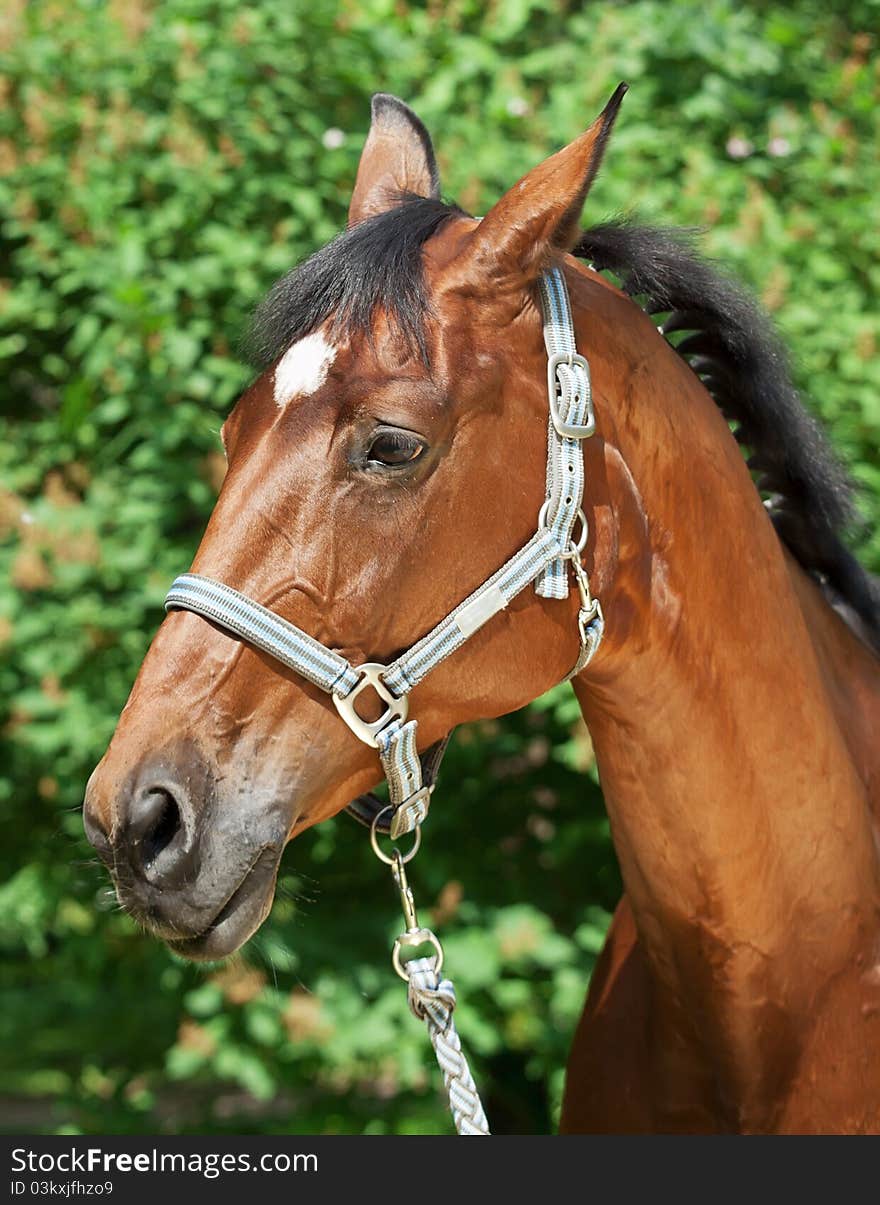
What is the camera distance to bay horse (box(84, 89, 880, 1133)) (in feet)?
5.18

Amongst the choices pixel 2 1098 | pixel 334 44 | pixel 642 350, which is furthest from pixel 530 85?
pixel 2 1098

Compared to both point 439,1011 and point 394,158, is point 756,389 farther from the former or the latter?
point 439,1011

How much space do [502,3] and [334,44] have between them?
1.71ft

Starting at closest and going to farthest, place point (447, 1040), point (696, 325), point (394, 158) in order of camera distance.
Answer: point (447, 1040) → point (696, 325) → point (394, 158)

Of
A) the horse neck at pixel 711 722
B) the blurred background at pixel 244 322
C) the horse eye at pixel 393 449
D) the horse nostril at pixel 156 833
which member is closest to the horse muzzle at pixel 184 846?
the horse nostril at pixel 156 833

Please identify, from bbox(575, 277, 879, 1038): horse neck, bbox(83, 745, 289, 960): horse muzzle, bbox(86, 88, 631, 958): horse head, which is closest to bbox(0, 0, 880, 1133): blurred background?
bbox(575, 277, 879, 1038): horse neck

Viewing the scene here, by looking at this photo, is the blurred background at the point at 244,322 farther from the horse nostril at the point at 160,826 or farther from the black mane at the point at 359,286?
the horse nostril at the point at 160,826

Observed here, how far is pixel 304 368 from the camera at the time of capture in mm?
1659

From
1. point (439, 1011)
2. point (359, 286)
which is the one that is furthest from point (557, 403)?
point (439, 1011)

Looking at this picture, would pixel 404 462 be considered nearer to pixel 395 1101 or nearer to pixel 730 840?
pixel 730 840

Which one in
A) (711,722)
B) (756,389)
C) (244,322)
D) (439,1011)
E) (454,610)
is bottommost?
(244,322)

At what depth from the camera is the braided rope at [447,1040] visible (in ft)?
5.53

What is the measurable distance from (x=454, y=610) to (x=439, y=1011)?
563 millimetres

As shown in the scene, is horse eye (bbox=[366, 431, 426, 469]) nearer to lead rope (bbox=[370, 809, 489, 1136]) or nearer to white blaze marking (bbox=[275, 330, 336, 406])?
white blaze marking (bbox=[275, 330, 336, 406])
